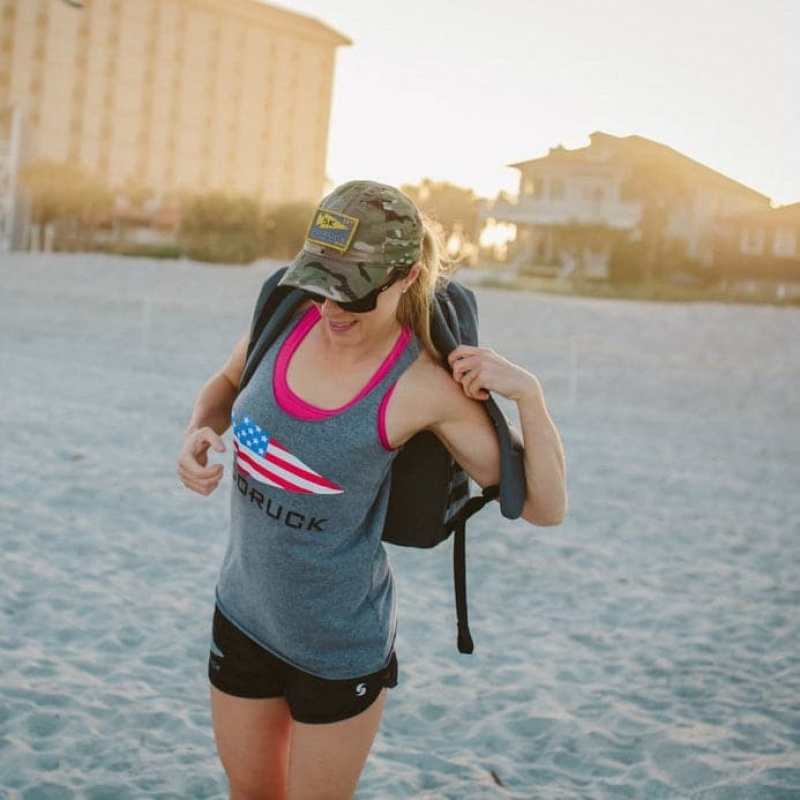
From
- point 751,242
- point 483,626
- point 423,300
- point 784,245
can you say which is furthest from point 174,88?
point 423,300

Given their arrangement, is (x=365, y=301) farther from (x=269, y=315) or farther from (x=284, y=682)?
(x=284, y=682)

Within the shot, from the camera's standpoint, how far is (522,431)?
4.87 feet

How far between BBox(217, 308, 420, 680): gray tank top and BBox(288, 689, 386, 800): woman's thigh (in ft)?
0.29

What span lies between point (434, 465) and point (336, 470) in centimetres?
17

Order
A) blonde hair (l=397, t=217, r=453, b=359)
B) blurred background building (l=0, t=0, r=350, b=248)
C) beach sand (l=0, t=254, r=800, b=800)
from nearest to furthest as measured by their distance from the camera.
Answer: blonde hair (l=397, t=217, r=453, b=359), beach sand (l=0, t=254, r=800, b=800), blurred background building (l=0, t=0, r=350, b=248)

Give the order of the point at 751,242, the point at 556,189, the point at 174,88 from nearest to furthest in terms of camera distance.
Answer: the point at 751,242
the point at 556,189
the point at 174,88

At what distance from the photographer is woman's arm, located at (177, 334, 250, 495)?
5.52 feet

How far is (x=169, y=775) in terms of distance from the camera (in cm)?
271

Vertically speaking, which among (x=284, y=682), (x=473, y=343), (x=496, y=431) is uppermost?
(x=473, y=343)

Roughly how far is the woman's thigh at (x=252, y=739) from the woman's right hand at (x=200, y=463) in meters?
0.35

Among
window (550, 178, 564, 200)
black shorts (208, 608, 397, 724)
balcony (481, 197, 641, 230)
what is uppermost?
window (550, 178, 564, 200)

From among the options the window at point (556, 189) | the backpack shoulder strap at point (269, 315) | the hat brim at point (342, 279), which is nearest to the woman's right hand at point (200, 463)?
the backpack shoulder strap at point (269, 315)

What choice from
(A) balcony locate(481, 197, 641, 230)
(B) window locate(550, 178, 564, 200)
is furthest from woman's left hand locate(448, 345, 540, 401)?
(B) window locate(550, 178, 564, 200)

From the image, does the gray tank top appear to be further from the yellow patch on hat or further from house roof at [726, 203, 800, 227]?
house roof at [726, 203, 800, 227]
